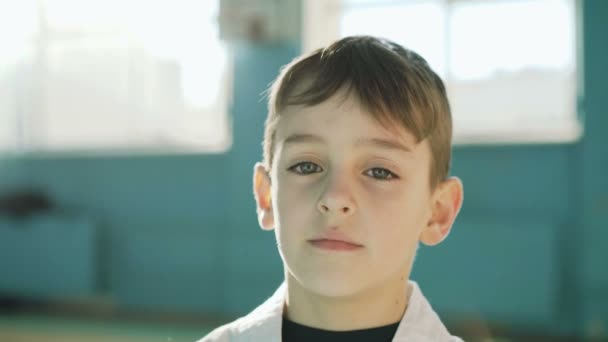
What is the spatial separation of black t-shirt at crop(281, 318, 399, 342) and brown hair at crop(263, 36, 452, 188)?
0.27m

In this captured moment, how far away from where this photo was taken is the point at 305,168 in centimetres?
119

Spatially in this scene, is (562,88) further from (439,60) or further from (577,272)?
(577,272)

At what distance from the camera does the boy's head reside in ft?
3.71

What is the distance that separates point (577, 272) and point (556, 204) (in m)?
0.39

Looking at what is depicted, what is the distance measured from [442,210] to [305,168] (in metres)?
0.29

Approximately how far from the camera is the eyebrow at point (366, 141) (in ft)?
3.80

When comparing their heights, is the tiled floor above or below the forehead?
below

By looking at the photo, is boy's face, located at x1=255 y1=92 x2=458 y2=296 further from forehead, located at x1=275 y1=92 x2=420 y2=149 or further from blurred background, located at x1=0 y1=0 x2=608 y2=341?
blurred background, located at x1=0 y1=0 x2=608 y2=341

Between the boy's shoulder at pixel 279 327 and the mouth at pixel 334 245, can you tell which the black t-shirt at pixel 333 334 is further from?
the mouth at pixel 334 245

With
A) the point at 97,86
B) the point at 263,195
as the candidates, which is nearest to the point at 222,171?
the point at 97,86

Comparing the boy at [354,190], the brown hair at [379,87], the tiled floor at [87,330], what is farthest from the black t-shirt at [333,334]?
the tiled floor at [87,330]

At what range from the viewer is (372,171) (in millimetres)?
1171

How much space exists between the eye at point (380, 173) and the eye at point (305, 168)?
81 millimetres

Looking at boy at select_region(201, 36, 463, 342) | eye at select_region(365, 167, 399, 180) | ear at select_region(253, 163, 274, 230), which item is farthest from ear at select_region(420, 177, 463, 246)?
ear at select_region(253, 163, 274, 230)
